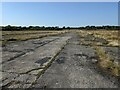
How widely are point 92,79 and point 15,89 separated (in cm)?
270

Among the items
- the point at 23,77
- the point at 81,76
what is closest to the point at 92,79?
the point at 81,76

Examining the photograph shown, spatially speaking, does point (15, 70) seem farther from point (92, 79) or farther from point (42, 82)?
point (92, 79)

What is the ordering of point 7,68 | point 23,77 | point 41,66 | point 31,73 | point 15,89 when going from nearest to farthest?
point 15,89
point 23,77
point 31,73
point 7,68
point 41,66

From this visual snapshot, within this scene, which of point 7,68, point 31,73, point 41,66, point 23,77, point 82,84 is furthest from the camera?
point 41,66

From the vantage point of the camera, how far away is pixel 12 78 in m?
6.84

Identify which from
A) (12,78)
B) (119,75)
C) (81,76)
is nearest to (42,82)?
(12,78)

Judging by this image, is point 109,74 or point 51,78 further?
point 109,74

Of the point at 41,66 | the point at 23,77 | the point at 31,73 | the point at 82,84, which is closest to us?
the point at 82,84

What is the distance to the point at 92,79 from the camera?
710 centimetres

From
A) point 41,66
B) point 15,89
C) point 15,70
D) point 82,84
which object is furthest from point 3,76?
point 82,84

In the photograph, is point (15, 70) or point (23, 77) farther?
point (15, 70)

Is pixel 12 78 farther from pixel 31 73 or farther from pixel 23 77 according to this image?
pixel 31 73

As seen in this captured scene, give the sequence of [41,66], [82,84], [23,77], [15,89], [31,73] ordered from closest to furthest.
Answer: [15,89], [82,84], [23,77], [31,73], [41,66]

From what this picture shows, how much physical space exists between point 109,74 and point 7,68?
399cm
